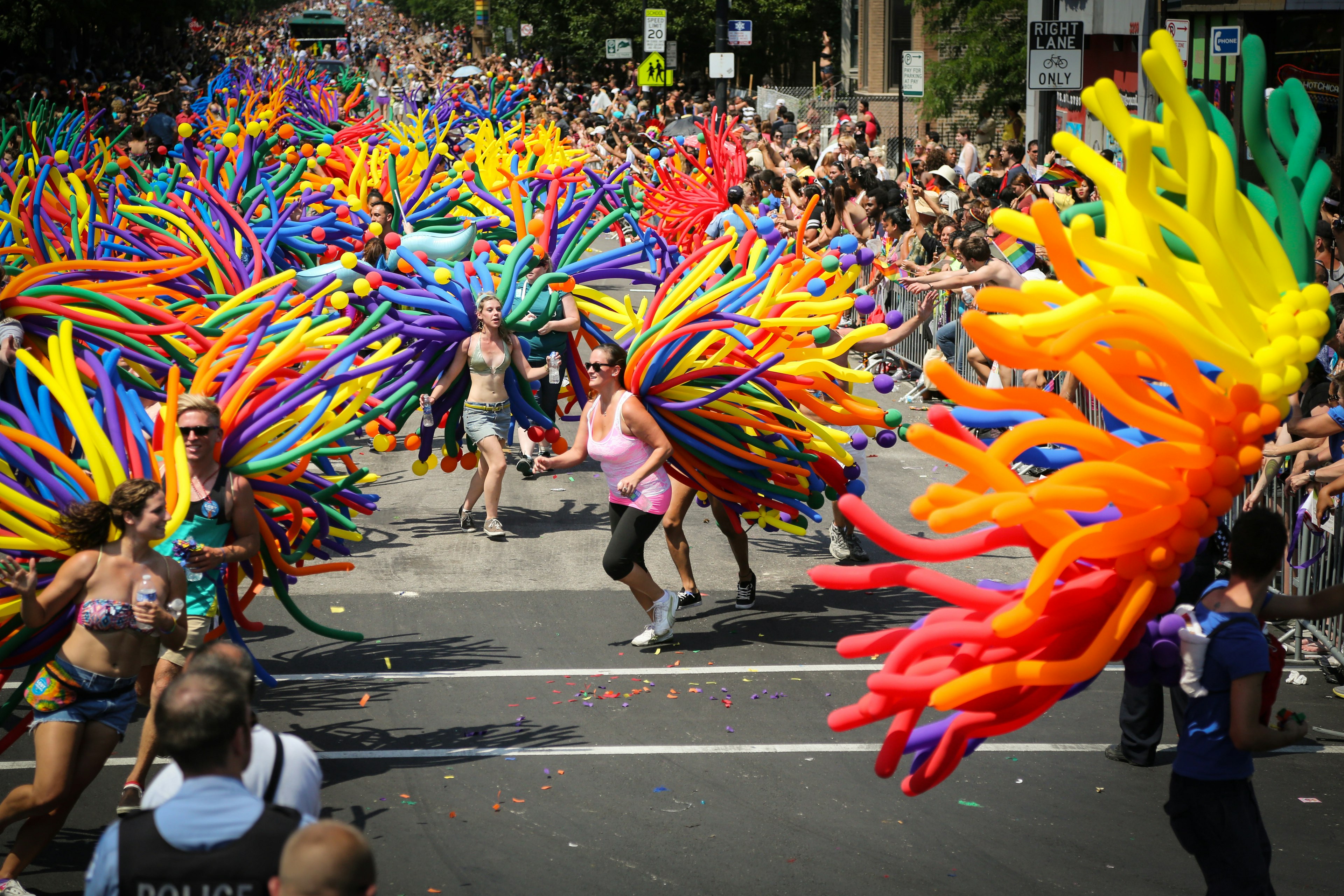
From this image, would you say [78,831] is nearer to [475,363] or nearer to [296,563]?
[296,563]

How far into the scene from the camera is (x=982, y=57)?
80.4 ft

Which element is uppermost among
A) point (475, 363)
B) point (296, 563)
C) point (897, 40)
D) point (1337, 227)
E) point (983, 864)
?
point (897, 40)

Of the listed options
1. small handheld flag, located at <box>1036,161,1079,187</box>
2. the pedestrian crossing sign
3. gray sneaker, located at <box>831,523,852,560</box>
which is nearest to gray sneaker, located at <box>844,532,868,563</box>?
gray sneaker, located at <box>831,523,852,560</box>

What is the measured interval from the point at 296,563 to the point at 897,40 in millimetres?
34354

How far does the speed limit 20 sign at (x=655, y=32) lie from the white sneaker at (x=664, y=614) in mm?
26067

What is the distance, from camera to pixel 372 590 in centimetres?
914

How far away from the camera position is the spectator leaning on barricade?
336 cm

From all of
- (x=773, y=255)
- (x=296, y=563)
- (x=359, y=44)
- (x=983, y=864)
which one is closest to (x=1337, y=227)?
(x=773, y=255)

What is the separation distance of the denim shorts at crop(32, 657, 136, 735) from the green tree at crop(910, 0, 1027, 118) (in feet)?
70.7

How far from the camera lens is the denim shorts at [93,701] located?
4977mm

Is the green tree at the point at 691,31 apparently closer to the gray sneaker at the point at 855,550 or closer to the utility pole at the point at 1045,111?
the utility pole at the point at 1045,111

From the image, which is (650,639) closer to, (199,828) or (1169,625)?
(1169,625)

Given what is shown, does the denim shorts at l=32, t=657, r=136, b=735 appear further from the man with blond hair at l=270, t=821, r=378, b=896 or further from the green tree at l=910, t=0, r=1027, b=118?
the green tree at l=910, t=0, r=1027, b=118

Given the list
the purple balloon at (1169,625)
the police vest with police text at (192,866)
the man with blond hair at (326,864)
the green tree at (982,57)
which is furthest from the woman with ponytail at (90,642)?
the green tree at (982,57)
